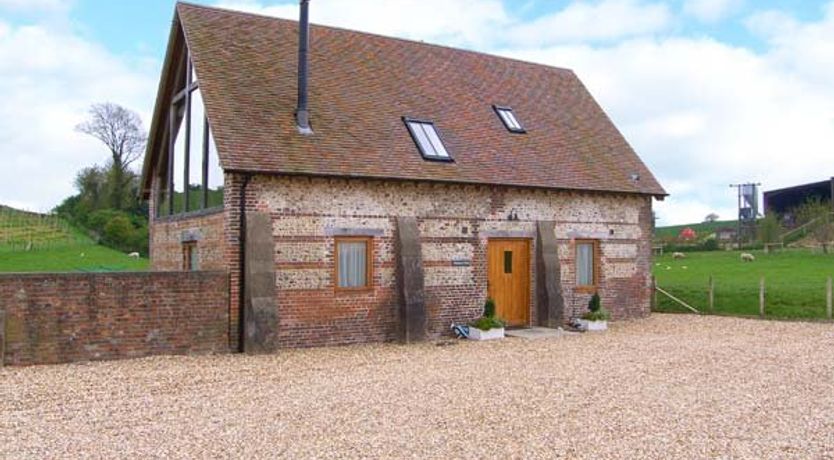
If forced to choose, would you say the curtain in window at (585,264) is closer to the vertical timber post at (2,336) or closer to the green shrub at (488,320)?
the green shrub at (488,320)

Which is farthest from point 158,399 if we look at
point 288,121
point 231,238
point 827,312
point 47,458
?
point 827,312

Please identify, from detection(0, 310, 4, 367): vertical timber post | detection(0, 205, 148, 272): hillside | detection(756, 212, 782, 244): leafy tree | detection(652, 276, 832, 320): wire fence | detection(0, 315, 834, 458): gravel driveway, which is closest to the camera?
detection(0, 315, 834, 458): gravel driveway

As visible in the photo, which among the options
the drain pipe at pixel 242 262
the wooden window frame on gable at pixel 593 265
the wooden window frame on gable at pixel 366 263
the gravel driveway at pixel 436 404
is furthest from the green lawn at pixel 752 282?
the drain pipe at pixel 242 262

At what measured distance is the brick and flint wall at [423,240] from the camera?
14688mm

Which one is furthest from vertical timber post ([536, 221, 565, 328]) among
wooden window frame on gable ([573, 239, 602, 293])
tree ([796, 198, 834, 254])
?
tree ([796, 198, 834, 254])

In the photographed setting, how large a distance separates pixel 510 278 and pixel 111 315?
9071 mm

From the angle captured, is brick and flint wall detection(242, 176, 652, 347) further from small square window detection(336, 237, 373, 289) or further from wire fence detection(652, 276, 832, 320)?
wire fence detection(652, 276, 832, 320)

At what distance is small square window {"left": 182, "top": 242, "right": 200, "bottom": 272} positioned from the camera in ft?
54.8

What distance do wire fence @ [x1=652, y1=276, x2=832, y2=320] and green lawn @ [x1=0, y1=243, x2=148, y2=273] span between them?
75.1 ft

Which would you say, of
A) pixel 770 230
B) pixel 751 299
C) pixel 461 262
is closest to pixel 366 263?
pixel 461 262

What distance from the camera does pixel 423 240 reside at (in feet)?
53.4

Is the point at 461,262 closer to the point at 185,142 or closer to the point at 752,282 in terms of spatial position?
the point at 185,142

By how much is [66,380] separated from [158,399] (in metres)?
2.10

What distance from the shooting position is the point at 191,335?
1351 cm
